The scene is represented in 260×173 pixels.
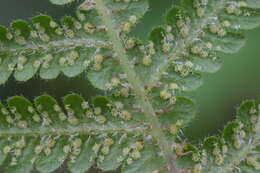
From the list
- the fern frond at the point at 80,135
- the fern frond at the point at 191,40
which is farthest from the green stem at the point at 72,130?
the fern frond at the point at 191,40

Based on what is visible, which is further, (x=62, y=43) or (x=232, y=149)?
(x=62, y=43)

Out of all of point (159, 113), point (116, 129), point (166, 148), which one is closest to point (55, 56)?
point (116, 129)

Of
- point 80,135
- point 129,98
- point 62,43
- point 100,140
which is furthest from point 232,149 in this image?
point 62,43

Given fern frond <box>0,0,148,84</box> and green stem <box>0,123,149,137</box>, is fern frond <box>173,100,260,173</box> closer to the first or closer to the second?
green stem <box>0,123,149,137</box>

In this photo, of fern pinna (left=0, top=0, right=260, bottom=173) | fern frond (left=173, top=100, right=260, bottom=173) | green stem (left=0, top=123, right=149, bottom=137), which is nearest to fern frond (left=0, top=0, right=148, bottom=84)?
fern pinna (left=0, top=0, right=260, bottom=173)

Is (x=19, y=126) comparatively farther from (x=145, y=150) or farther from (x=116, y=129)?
(x=145, y=150)

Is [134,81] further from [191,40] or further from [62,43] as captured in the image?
[62,43]

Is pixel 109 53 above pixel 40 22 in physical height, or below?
below
